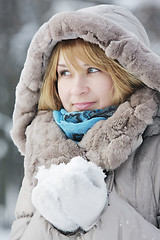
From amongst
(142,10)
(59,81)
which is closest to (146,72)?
(59,81)

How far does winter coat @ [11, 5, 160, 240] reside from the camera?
116 centimetres

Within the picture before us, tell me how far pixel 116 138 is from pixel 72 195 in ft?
0.98

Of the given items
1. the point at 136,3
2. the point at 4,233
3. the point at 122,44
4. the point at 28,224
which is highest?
the point at 122,44

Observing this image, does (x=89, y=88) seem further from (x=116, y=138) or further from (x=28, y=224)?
(x=28, y=224)

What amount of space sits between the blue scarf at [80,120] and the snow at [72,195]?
11.7 inches

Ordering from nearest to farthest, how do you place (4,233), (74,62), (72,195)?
(72,195)
(74,62)
(4,233)

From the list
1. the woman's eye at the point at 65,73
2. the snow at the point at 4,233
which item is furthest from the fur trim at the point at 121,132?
the snow at the point at 4,233

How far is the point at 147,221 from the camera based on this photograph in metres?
1.09

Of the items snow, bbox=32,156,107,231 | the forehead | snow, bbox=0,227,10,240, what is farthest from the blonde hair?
snow, bbox=0,227,10,240

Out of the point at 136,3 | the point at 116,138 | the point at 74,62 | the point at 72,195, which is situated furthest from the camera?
the point at 136,3

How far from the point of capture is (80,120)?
1.33m

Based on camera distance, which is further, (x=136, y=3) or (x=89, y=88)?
(x=136, y=3)

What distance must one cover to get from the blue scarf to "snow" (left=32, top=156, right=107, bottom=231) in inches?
11.7

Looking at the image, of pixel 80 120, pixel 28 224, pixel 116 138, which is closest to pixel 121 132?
pixel 116 138
